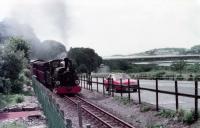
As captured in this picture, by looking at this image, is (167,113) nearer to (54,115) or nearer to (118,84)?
(54,115)

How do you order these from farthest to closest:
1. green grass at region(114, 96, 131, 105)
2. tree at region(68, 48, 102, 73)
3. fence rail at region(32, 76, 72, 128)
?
1. tree at region(68, 48, 102, 73)
2. green grass at region(114, 96, 131, 105)
3. fence rail at region(32, 76, 72, 128)

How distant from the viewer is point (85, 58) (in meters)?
91.7

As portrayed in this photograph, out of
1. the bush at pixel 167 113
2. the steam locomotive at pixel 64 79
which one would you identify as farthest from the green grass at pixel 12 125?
the steam locomotive at pixel 64 79

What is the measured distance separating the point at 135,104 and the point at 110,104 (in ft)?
10.8

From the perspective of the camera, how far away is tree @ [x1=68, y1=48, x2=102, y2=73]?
291 feet

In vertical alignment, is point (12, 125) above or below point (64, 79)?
below

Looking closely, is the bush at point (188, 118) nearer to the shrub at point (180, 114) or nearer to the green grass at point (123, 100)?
the shrub at point (180, 114)

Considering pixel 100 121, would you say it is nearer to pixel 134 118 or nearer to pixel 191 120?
pixel 134 118

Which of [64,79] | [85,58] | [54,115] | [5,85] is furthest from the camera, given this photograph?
[85,58]

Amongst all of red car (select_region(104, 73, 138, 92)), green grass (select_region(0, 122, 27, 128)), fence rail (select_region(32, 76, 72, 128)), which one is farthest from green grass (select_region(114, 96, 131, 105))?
fence rail (select_region(32, 76, 72, 128))

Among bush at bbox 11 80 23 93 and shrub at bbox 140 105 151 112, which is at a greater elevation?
bush at bbox 11 80 23 93

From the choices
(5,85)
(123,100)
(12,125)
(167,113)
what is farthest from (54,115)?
(5,85)

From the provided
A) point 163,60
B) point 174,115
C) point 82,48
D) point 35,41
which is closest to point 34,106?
point 174,115

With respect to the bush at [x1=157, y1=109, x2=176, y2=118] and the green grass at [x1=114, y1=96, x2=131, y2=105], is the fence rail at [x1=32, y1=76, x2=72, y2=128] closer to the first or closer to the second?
the bush at [x1=157, y1=109, x2=176, y2=118]
